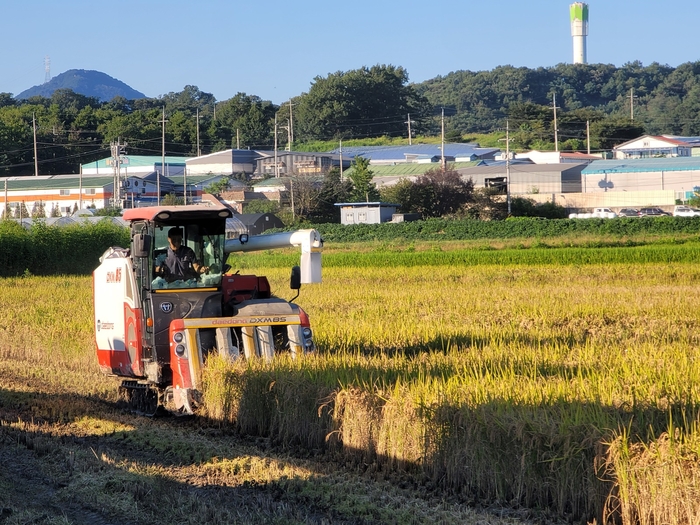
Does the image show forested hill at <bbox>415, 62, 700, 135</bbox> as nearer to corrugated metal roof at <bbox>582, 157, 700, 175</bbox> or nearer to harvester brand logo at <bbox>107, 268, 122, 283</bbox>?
corrugated metal roof at <bbox>582, 157, 700, 175</bbox>

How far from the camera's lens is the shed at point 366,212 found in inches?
2665

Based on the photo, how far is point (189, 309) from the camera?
10.9 meters

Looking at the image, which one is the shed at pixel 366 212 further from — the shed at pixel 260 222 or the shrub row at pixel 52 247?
the shrub row at pixel 52 247

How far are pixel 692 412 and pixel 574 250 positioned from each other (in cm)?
3496

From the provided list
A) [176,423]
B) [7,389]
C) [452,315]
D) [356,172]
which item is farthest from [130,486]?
[356,172]

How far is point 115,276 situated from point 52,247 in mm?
31812

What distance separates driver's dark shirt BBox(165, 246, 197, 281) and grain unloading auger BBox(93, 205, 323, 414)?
0.04m

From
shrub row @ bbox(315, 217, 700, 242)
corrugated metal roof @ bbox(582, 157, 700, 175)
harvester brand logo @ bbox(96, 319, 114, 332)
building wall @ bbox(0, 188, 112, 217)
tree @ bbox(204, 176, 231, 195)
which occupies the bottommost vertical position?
shrub row @ bbox(315, 217, 700, 242)

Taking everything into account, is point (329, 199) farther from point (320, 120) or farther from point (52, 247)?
point (320, 120)

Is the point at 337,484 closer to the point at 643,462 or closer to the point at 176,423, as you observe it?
the point at 643,462

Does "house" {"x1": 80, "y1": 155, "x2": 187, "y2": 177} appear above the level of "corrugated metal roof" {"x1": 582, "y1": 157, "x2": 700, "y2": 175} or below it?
above

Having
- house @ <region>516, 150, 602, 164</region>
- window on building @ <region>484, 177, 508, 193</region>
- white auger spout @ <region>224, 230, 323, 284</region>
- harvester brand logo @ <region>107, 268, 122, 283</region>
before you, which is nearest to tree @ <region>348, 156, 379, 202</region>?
window on building @ <region>484, 177, 508, 193</region>

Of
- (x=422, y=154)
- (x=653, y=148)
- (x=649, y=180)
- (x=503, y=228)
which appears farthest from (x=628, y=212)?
(x=422, y=154)

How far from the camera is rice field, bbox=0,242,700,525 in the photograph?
6.76 metres
